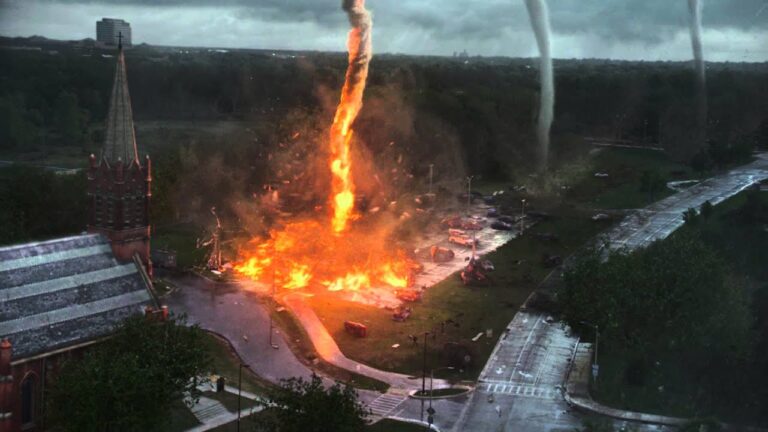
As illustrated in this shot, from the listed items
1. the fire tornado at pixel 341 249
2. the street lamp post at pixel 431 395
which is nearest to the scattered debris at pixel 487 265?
the fire tornado at pixel 341 249

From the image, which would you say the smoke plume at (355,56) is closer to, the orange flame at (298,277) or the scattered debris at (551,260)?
the orange flame at (298,277)

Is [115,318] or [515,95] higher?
[515,95]

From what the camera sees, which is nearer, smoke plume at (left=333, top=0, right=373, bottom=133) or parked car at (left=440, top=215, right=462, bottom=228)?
smoke plume at (left=333, top=0, right=373, bottom=133)

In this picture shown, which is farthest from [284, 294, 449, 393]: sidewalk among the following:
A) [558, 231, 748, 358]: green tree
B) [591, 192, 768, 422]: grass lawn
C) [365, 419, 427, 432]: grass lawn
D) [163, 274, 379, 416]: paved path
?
[558, 231, 748, 358]: green tree

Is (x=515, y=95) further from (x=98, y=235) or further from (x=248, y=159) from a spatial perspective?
(x=98, y=235)

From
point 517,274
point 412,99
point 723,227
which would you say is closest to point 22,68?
point 412,99

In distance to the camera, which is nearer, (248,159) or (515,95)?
(248,159)

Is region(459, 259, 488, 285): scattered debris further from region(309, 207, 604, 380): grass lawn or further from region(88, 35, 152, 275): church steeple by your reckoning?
region(88, 35, 152, 275): church steeple
